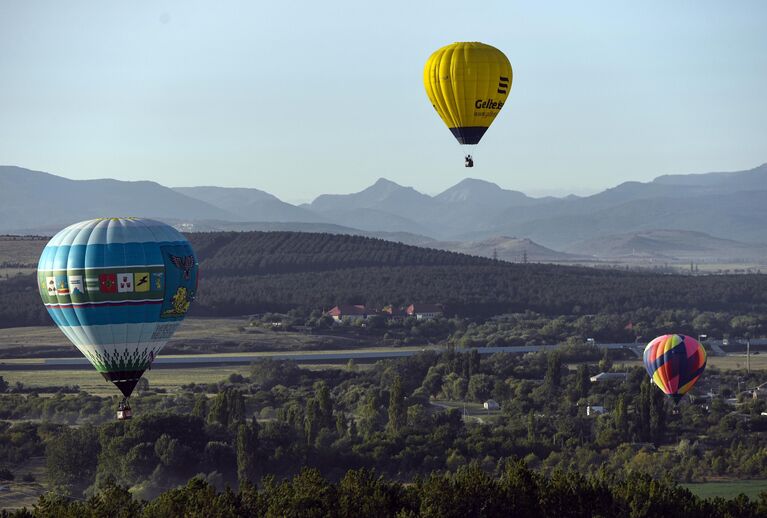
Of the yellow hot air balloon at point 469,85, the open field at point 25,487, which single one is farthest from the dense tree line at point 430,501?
the yellow hot air balloon at point 469,85

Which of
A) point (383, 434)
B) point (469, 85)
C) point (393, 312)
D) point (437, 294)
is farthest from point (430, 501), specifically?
point (437, 294)

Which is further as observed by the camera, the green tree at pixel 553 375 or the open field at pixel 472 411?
the green tree at pixel 553 375

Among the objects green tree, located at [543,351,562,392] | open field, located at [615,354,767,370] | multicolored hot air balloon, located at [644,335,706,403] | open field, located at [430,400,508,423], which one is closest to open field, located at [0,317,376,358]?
open field, located at [615,354,767,370]

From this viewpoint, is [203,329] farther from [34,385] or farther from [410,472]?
[410,472]

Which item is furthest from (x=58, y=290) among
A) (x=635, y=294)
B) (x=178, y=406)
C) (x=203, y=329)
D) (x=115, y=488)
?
(x=635, y=294)

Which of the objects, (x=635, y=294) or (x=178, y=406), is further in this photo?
(x=635, y=294)

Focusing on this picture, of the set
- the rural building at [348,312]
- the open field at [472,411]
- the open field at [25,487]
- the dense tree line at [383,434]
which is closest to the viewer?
the open field at [25,487]

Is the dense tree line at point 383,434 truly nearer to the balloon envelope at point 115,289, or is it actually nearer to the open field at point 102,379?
the open field at point 102,379
